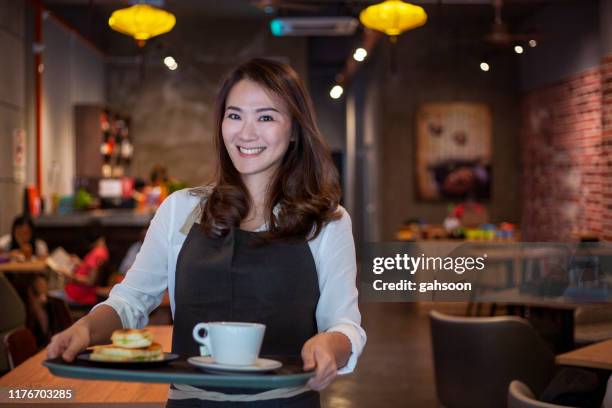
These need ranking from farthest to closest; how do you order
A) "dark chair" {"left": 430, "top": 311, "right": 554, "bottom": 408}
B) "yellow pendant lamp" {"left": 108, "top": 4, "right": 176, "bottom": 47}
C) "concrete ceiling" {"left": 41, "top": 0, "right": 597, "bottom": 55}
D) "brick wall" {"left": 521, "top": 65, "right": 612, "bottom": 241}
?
"concrete ceiling" {"left": 41, "top": 0, "right": 597, "bottom": 55} < "brick wall" {"left": 521, "top": 65, "right": 612, "bottom": 241} < "yellow pendant lamp" {"left": 108, "top": 4, "right": 176, "bottom": 47} < "dark chair" {"left": 430, "top": 311, "right": 554, "bottom": 408}

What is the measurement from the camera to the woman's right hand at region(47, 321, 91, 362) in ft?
5.14

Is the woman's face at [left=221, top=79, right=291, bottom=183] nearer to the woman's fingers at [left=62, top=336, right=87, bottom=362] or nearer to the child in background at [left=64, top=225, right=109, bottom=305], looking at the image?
the woman's fingers at [left=62, top=336, right=87, bottom=362]

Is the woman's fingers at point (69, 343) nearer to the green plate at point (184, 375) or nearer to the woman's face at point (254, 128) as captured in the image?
the green plate at point (184, 375)

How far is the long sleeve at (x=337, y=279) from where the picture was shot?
70.8 inches

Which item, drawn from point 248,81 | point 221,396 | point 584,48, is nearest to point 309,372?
point 221,396

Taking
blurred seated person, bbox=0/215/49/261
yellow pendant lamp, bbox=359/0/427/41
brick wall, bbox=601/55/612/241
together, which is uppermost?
yellow pendant lamp, bbox=359/0/427/41

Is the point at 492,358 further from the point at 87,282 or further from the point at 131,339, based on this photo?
the point at 131,339

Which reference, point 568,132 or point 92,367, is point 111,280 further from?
point 568,132

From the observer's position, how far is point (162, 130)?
14367 millimetres

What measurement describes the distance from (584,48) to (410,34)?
2.96m

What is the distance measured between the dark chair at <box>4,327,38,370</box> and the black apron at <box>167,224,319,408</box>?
1978mm

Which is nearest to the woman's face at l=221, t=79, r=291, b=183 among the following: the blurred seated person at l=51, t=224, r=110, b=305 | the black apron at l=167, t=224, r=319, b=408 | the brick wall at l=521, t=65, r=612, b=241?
the black apron at l=167, t=224, r=319, b=408

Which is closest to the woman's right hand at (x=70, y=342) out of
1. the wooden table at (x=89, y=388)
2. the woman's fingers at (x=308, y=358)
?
the woman's fingers at (x=308, y=358)

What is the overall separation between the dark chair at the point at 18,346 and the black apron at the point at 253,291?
198 cm
